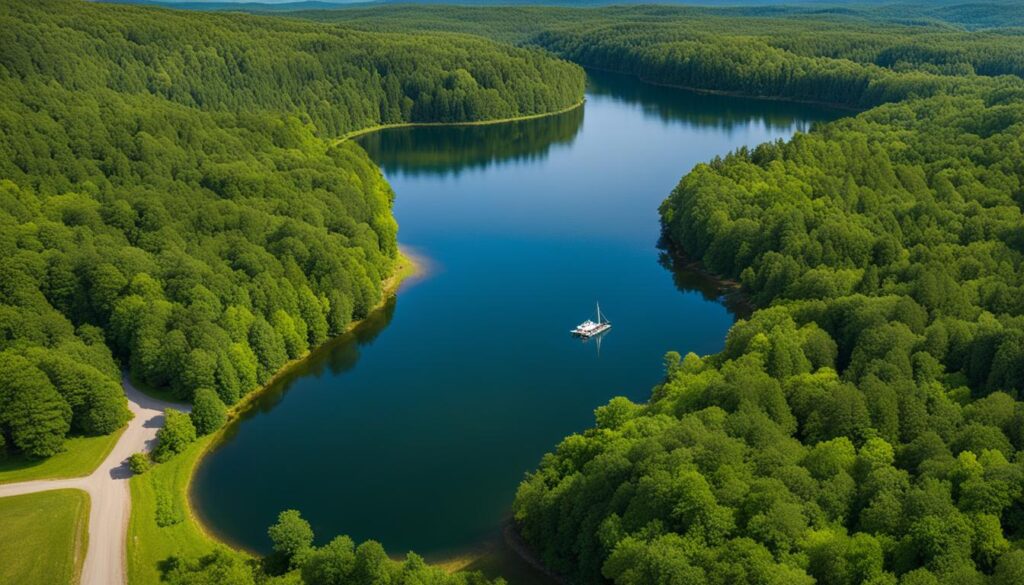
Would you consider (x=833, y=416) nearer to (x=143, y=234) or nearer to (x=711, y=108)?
(x=143, y=234)

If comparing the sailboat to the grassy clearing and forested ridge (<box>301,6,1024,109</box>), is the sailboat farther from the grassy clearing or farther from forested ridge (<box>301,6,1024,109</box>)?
forested ridge (<box>301,6,1024,109</box>)

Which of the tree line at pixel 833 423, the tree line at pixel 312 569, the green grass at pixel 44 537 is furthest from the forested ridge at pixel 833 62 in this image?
the green grass at pixel 44 537

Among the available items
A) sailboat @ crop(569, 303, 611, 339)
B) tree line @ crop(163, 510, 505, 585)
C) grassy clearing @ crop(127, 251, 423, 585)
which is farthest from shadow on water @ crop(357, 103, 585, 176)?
tree line @ crop(163, 510, 505, 585)

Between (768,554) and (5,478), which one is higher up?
(768,554)

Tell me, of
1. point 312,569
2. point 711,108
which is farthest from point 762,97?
point 312,569

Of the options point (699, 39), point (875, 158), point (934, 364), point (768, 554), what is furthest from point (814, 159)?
point (699, 39)

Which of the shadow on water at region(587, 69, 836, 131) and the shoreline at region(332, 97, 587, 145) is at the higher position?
the shadow on water at region(587, 69, 836, 131)

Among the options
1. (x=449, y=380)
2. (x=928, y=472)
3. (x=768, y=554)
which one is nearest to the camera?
(x=768, y=554)

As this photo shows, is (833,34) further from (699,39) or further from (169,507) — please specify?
(169,507)
